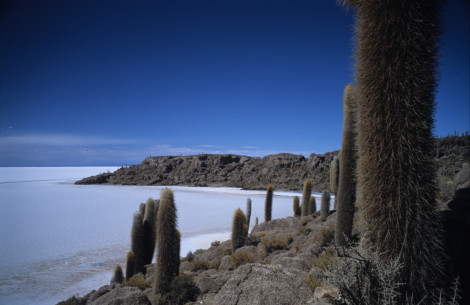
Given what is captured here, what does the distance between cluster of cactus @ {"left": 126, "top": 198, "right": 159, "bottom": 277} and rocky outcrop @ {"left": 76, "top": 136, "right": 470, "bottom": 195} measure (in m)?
28.5

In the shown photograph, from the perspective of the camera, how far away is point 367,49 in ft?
8.55

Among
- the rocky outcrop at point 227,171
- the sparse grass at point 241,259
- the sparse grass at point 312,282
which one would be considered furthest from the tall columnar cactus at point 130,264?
the rocky outcrop at point 227,171

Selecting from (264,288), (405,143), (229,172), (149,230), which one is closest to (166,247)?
(149,230)

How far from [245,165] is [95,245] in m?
39.1

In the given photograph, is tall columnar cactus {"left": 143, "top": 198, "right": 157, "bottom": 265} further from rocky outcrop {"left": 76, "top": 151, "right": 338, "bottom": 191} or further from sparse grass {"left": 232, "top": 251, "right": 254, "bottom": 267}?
rocky outcrop {"left": 76, "top": 151, "right": 338, "bottom": 191}

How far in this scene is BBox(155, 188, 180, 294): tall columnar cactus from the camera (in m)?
5.66

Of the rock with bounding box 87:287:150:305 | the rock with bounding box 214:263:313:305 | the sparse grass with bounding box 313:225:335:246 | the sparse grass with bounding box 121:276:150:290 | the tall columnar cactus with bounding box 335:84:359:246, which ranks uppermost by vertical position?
the tall columnar cactus with bounding box 335:84:359:246

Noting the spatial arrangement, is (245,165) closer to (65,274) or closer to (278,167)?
(278,167)

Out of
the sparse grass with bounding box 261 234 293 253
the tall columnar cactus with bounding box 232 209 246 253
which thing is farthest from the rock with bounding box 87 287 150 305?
the sparse grass with bounding box 261 234 293 253

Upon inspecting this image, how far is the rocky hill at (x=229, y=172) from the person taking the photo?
38562mm

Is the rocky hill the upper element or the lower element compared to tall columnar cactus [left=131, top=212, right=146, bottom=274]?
upper

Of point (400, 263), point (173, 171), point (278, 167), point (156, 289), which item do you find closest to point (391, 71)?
point (400, 263)

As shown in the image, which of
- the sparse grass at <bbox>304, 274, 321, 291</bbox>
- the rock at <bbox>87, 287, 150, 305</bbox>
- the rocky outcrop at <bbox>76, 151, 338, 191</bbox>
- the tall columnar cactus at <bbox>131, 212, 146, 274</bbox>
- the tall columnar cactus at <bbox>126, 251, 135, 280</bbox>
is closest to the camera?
the sparse grass at <bbox>304, 274, 321, 291</bbox>

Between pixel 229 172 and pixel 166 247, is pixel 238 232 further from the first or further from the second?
pixel 229 172
